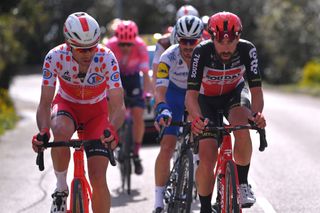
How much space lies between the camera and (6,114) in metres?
21.0

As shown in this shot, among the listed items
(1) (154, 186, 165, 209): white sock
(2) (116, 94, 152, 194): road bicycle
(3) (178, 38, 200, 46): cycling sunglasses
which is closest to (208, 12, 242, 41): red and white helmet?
(3) (178, 38, 200, 46): cycling sunglasses

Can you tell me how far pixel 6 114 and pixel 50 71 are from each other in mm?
14569

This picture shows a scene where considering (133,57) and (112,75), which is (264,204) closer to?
(112,75)

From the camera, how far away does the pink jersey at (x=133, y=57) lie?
35.8ft

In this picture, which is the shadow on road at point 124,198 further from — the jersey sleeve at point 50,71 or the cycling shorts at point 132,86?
the jersey sleeve at point 50,71

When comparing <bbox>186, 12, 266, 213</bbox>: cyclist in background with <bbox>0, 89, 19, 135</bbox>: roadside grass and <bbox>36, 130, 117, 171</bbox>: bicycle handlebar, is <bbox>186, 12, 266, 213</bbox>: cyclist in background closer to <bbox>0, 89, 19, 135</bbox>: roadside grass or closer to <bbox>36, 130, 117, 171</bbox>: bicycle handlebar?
<bbox>36, 130, 117, 171</bbox>: bicycle handlebar

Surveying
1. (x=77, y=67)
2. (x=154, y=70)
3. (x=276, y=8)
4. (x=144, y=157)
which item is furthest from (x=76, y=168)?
(x=276, y=8)

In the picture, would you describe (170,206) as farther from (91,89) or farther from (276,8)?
(276,8)

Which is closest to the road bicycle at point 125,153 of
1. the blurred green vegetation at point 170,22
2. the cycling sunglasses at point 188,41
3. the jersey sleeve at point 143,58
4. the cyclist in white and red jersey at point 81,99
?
the jersey sleeve at point 143,58

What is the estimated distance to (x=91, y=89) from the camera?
22.7 feet

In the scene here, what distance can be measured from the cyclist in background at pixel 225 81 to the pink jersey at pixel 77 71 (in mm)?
691

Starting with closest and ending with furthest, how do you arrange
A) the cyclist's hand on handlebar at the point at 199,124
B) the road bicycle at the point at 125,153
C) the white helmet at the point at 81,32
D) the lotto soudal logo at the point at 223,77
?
the white helmet at the point at 81,32, the cyclist's hand on handlebar at the point at 199,124, the lotto soudal logo at the point at 223,77, the road bicycle at the point at 125,153

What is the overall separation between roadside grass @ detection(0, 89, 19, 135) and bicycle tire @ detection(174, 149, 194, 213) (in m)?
10.8

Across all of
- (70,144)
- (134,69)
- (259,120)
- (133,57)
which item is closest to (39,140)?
(70,144)
